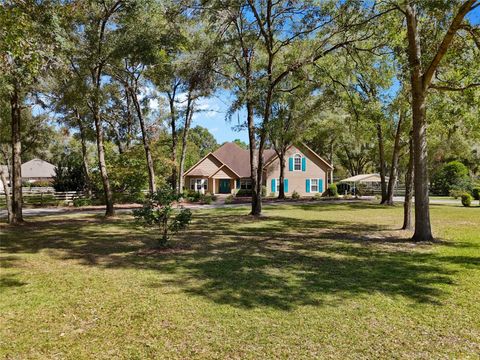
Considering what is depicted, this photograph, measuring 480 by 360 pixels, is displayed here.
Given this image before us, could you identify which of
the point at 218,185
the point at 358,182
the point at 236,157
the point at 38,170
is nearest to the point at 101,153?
the point at 218,185

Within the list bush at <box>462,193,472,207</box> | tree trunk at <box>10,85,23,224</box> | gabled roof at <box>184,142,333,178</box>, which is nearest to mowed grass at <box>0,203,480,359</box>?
tree trunk at <box>10,85,23,224</box>

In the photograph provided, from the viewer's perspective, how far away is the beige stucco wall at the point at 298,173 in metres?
42.6

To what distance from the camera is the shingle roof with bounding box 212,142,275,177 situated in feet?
146

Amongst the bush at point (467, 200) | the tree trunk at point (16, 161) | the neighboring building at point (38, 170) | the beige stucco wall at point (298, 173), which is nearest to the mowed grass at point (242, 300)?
the tree trunk at point (16, 161)

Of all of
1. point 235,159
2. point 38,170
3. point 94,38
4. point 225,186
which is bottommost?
point 225,186

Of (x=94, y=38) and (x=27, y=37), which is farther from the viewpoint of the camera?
(x=94, y=38)

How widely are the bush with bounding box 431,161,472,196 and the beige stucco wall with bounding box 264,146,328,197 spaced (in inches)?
546

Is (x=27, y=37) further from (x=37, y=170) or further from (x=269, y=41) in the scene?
(x=37, y=170)

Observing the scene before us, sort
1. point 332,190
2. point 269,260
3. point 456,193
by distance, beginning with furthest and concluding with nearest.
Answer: point 332,190, point 456,193, point 269,260

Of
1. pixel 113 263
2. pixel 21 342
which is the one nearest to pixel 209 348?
pixel 21 342

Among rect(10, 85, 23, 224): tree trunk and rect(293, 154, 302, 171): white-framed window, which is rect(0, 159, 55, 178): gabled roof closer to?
rect(293, 154, 302, 171): white-framed window

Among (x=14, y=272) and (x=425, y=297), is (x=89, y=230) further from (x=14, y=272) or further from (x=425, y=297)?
(x=425, y=297)

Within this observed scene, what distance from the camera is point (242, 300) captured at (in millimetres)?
5996

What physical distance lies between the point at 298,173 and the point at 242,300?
123ft
